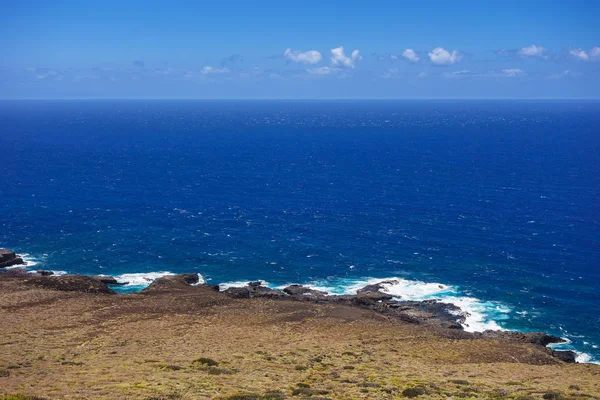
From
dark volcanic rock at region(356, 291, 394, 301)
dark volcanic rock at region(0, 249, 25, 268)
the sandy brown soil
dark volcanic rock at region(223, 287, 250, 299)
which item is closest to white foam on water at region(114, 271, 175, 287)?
the sandy brown soil

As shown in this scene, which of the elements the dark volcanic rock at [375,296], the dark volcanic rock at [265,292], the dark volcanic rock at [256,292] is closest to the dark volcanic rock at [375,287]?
the dark volcanic rock at [375,296]

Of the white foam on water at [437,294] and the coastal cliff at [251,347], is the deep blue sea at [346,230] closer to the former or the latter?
the white foam on water at [437,294]

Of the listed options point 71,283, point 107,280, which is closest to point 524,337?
point 107,280

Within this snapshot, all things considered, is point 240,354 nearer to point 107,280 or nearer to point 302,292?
point 302,292

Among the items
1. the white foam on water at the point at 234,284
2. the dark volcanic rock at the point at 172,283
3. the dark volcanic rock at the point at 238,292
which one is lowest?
the white foam on water at the point at 234,284

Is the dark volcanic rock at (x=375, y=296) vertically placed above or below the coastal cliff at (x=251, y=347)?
below

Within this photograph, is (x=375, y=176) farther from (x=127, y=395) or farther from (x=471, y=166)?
(x=127, y=395)
